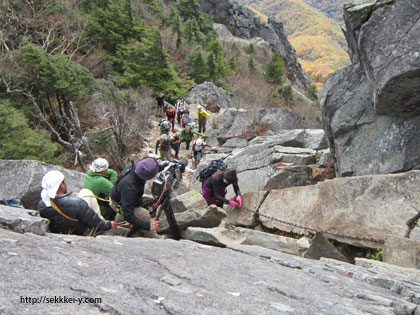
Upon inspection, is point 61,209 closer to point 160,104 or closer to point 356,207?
point 356,207

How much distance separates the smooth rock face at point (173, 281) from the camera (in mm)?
1856

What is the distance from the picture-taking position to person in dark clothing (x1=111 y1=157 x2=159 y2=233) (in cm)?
375

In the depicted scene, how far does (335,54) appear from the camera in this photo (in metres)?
123

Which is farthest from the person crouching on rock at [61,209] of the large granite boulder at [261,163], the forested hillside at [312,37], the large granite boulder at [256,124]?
the forested hillside at [312,37]

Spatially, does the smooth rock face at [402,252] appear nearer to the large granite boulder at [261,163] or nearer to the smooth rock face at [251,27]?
the large granite boulder at [261,163]

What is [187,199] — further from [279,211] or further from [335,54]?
[335,54]

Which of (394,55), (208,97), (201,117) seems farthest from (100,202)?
(208,97)

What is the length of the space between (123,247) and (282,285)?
158cm

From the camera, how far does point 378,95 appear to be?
215 inches

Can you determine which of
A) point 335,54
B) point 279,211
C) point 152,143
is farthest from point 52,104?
point 335,54

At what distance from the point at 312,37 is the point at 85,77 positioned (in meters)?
153

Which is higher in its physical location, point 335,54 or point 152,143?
point 335,54

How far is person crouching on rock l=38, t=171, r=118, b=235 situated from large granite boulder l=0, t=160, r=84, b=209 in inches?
75.7

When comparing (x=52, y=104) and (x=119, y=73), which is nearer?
(x=52, y=104)
